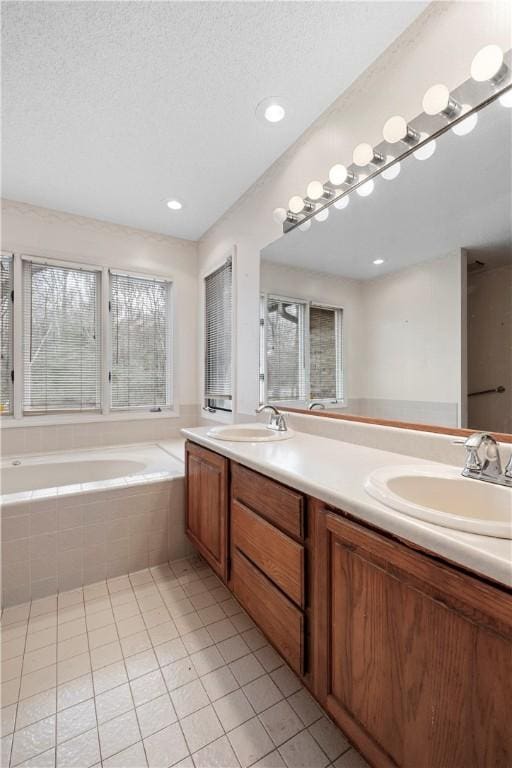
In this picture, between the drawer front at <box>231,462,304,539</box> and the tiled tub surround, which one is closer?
the drawer front at <box>231,462,304,539</box>

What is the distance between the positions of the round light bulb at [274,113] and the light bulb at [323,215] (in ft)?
1.73

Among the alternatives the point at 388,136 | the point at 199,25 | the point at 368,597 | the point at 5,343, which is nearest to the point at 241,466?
the point at 368,597

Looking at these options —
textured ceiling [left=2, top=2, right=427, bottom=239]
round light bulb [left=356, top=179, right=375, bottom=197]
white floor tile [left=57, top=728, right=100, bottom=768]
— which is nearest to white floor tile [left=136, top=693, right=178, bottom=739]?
white floor tile [left=57, top=728, right=100, bottom=768]

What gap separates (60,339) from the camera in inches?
109

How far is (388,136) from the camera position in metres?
1.31

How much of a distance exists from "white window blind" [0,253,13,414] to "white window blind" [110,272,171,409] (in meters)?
0.73

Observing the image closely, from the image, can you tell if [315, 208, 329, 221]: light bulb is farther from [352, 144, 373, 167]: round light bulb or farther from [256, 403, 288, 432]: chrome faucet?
[256, 403, 288, 432]: chrome faucet

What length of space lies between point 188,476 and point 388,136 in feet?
6.41

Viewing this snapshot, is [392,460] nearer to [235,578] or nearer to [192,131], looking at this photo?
[235,578]

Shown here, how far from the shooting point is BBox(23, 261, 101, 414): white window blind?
105 inches

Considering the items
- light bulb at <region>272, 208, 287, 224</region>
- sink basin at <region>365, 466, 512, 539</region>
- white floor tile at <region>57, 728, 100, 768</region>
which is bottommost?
white floor tile at <region>57, 728, 100, 768</region>

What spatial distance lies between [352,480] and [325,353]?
916mm

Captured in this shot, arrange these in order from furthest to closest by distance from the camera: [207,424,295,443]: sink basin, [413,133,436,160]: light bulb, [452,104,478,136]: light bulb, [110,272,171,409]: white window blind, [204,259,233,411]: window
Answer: [110,272,171,409]: white window blind
[204,259,233,411]: window
[207,424,295,443]: sink basin
[413,133,436,160]: light bulb
[452,104,478,136]: light bulb

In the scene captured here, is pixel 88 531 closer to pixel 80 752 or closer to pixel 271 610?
pixel 80 752
